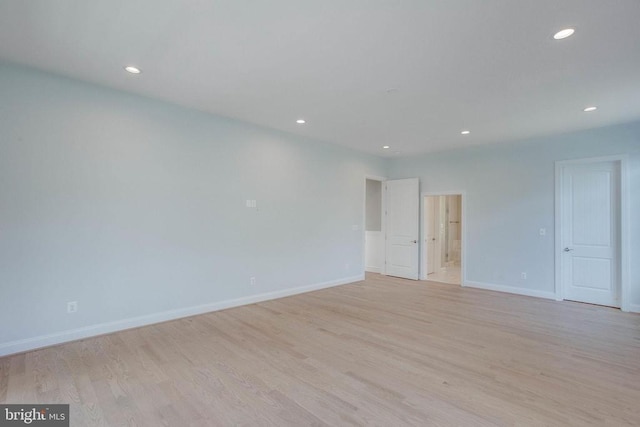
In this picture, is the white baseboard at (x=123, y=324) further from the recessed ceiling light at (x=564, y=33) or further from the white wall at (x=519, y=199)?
the recessed ceiling light at (x=564, y=33)

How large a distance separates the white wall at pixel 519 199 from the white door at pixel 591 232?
0.18 metres

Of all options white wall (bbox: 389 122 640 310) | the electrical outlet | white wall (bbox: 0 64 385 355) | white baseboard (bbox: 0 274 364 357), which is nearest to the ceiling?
white wall (bbox: 0 64 385 355)

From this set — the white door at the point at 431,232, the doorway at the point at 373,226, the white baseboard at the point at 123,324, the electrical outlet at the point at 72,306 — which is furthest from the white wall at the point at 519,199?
the electrical outlet at the point at 72,306

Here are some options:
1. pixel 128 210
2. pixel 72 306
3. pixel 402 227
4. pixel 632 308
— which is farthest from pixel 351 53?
pixel 632 308

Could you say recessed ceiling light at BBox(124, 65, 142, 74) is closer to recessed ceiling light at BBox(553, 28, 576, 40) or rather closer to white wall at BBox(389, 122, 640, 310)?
recessed ceiling light at BBox(553, 28, 576, 40)

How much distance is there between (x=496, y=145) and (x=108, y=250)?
21.6ft

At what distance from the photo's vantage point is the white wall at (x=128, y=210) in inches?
122

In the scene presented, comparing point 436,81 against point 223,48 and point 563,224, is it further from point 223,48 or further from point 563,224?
point 563,224

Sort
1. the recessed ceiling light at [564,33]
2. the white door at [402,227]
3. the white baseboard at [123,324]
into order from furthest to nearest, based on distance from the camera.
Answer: the white door at [402,227]
the white baseboard at [123,324]
the recessed ceiling light at [564,33]

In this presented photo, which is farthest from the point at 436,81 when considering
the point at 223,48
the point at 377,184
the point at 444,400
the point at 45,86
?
the point at 377,184

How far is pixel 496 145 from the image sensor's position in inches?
233

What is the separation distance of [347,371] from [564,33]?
10.9 ft

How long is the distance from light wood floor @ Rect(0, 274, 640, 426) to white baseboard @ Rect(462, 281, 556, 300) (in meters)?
0.93

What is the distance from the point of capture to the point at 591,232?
5.01 metres
